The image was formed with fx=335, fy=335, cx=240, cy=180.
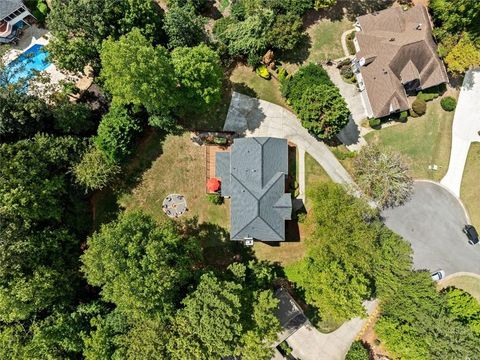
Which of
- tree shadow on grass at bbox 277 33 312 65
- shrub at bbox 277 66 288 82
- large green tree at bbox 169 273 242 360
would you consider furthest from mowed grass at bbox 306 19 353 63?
large green tree at bbox 169 273 242 360

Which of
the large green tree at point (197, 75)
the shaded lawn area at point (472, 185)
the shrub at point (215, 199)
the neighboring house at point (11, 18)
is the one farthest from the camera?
the shaded lawn area at point (472, 185)

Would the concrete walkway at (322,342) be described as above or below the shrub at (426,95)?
below

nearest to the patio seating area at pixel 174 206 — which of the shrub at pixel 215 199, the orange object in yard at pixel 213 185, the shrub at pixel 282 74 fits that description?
the shrub at pixel 215 199

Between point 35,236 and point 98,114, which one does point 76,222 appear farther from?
point 98,114

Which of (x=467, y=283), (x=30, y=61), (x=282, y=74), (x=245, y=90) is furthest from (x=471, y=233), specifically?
(x=30, y=61)

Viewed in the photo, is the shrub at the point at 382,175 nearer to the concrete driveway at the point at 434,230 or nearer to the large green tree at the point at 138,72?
the concrete driveway at the point at 434,230

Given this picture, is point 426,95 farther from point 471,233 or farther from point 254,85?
point 254,85

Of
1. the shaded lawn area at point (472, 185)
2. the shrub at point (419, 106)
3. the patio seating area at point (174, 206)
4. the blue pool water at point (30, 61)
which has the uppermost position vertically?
the blue pool water at point (30, 61)
